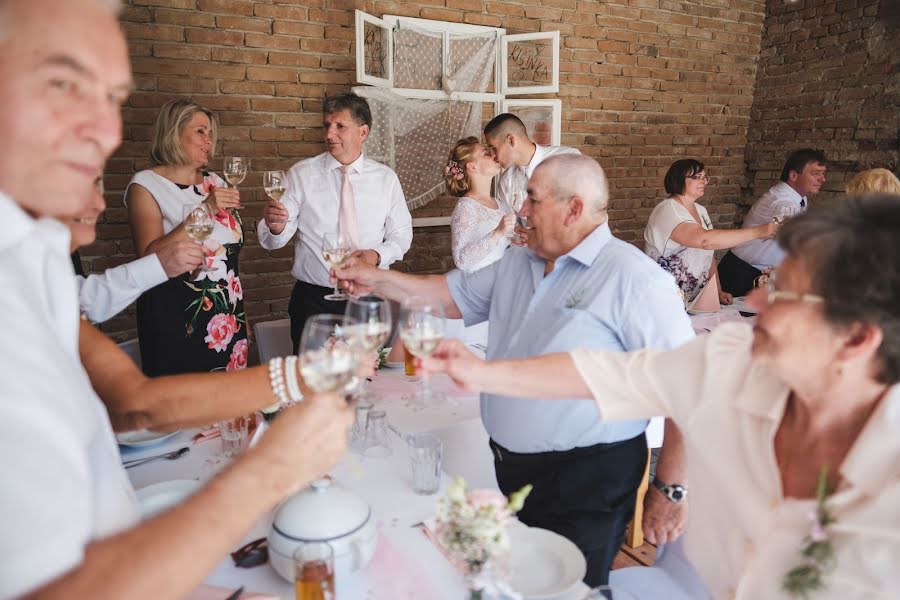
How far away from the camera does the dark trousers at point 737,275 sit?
16.1 ft

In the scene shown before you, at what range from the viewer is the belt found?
1.92 meters

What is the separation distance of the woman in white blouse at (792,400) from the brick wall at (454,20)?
3.41 m

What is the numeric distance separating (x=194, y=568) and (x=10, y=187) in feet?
1.83

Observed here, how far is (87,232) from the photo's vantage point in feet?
4.52

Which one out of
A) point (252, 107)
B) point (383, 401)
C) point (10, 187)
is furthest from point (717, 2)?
point (10, 187)

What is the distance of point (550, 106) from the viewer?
548 centimetres

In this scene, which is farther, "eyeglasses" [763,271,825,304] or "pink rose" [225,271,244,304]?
"pink rose" [225,271,244,304]

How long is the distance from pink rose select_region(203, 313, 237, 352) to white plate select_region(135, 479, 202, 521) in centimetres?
167

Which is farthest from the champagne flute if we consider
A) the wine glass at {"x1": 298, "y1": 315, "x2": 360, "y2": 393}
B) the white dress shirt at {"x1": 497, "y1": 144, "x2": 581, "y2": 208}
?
the wine glass at {"x1": 298, "y1": 315, "x2": 360, "y2": 393}

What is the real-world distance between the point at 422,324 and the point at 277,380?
0.35 metres

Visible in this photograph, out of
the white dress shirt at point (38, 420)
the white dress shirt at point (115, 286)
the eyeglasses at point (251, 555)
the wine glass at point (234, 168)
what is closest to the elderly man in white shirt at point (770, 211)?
the wine glass at point (234, 168)

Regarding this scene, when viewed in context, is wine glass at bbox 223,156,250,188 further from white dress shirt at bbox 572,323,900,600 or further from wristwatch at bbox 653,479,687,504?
wristwatch at bbox 653,479,687,504

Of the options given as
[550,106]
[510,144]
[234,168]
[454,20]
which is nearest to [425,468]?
[234,168]

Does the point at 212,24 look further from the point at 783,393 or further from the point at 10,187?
the point at 783,393
